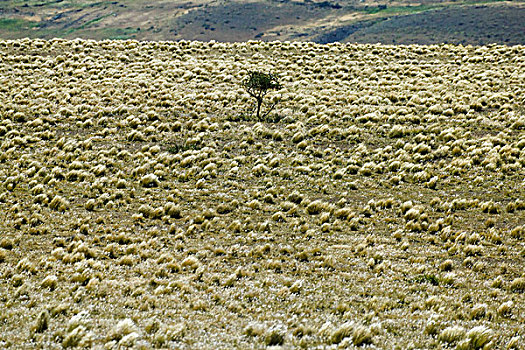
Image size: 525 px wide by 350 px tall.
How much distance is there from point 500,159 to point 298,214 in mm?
11487

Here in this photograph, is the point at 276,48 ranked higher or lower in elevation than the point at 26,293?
higher

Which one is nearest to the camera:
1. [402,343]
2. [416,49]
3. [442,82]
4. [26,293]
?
[402,343]

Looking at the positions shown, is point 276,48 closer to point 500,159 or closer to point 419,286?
point 500,159

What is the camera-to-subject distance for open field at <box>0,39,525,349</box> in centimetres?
882

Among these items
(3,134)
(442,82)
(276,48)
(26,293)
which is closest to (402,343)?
(26,293)

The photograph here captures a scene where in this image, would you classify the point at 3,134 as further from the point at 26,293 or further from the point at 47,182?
the point at 26,293

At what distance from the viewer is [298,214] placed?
1567cm

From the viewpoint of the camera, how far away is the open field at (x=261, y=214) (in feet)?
28.9

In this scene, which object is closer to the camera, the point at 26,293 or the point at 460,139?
the point at 26,293

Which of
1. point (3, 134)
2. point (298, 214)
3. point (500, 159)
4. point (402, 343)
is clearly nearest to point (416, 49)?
point (500, 159)

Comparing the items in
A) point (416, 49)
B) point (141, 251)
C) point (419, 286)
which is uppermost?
point (416, 49)

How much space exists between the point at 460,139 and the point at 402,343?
17.8 meters

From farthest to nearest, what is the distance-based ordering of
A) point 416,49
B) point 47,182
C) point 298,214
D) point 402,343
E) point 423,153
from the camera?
point 416,49 → point 423,153 → point 47,182 → point 298,214 → point 402,343

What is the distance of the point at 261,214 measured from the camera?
51.3 ft
